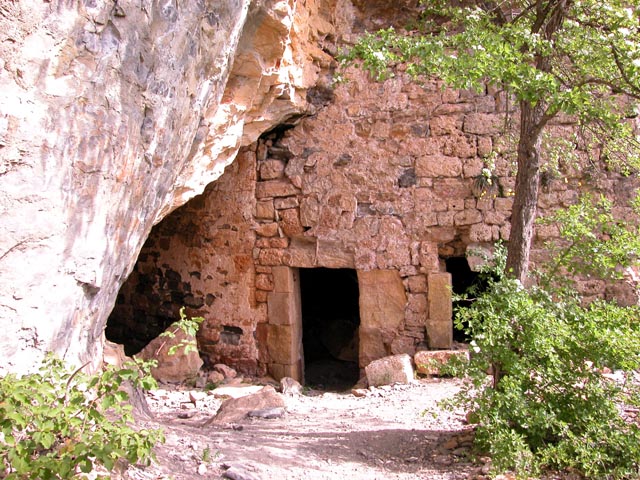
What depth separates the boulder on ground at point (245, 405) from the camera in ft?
14.6

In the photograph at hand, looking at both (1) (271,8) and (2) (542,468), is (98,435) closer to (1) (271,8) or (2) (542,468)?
(2) (542,468)

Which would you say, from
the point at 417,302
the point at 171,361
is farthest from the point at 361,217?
the point at 171,361

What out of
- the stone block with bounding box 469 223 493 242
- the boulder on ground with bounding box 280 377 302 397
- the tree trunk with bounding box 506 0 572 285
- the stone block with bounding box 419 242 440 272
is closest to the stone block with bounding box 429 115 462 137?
the stone block with bounding box 469 223 493 242

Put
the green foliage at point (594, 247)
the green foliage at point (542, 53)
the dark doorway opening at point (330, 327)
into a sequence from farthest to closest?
the dark doorway opening at point (330, 327), the green foliage at point (594, 247), the green foliage at point (542, 53)

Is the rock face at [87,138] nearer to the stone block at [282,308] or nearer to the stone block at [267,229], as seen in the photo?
the stone block at [267,229]

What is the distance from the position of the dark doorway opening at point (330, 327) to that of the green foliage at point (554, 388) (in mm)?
3391

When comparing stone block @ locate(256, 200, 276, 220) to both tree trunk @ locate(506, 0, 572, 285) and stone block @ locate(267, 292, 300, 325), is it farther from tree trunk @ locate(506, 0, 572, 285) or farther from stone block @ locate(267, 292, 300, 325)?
tree trunk @ locate(506, 0, 572, 285)

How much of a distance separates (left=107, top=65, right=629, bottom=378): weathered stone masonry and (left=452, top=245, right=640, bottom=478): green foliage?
2.23 meters

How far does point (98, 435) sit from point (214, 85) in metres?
2.45

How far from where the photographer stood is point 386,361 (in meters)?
5.54

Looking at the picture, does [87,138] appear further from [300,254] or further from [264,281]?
[264,281]

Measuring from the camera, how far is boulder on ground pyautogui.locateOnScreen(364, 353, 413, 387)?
17.7 ft

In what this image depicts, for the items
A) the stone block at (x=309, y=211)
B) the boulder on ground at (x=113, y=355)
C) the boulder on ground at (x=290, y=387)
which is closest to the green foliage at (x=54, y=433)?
the boulder on ground at (x=113, y=355)

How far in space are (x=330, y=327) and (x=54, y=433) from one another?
6094mm
